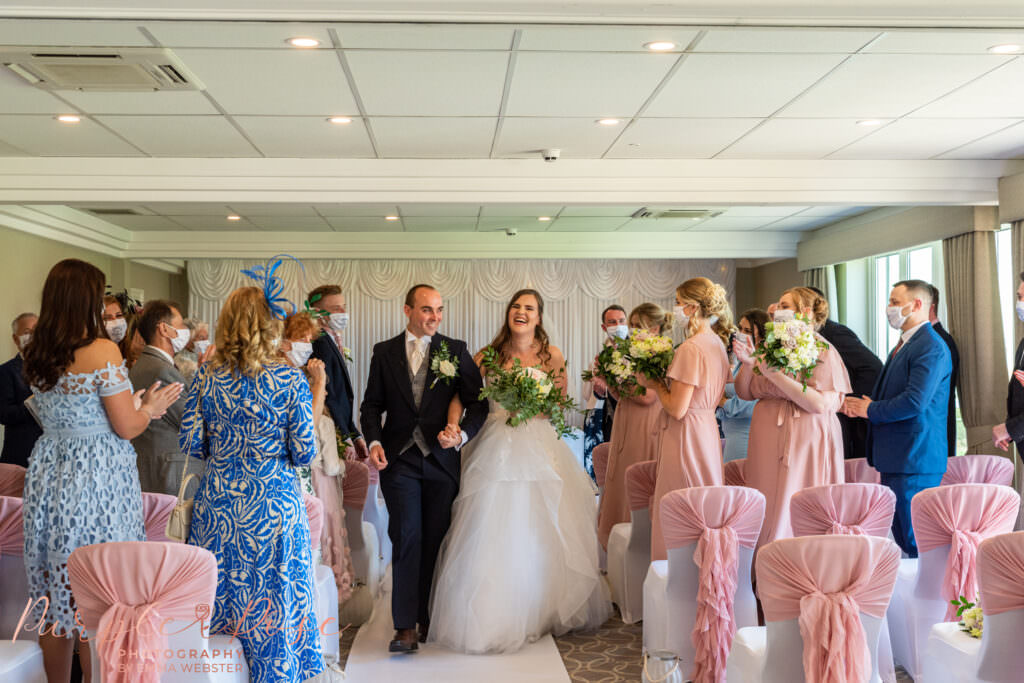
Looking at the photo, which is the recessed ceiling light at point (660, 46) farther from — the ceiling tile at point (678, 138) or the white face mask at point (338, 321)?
the white face mask at point (338, 321)

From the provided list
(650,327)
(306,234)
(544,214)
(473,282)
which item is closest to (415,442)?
(650,327)

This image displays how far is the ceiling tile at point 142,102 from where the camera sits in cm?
514

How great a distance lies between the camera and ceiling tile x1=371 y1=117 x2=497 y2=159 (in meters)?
5.84

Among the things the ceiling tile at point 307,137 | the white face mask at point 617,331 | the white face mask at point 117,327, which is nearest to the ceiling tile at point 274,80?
the ceiling tile at point 307,137

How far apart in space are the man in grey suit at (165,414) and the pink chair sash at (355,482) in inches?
37.9

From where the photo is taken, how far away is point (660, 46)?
169 inches

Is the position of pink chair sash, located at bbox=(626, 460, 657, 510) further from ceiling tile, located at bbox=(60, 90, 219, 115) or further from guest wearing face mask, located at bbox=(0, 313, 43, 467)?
guest wearing face mask, located at bbox=(0, 313, 43, 467)

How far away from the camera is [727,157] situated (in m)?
7.05

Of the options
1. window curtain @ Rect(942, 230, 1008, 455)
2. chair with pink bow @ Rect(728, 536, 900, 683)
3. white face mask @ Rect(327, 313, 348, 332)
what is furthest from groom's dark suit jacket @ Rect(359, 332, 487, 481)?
window curtain @ Rect(942, 230, 1008, 455)

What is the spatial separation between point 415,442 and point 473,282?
8670mm

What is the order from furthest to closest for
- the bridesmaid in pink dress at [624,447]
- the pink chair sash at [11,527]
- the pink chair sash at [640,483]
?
the bridesmaid in pink dress at [624,447]
the pink chair sash at [640,483]
the pink chair sash at [11,527]

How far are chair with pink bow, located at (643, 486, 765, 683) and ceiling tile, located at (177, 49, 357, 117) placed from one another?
9.01ft

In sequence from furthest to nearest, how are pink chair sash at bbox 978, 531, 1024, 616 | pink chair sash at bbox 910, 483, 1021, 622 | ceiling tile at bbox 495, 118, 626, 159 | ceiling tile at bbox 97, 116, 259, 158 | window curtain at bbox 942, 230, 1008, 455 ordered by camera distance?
window curtain at bbox 942, 230, 1008, 455 < ceiling tile at bbox 495, 118, 626, 159 < ceiling tile at bbox 97, 116, 259, 158 < pink chair sash at bbox 910, 483, 1021, 622 < pink chair sash at bbox 978, 531, 1024, 616

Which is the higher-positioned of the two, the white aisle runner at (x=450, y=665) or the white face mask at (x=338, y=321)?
the white face mask at (x=338, y=321)
